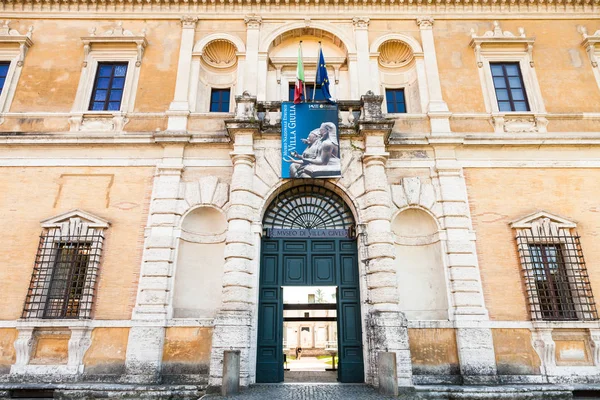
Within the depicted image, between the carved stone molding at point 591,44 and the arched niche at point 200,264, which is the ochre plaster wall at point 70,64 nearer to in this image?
the arched niche at point 200,264

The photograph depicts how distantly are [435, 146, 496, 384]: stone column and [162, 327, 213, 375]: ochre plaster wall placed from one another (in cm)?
652

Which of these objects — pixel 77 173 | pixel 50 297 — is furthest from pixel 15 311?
pixel 77 173

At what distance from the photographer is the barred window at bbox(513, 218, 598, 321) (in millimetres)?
10391

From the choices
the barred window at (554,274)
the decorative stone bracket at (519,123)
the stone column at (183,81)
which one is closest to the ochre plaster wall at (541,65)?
the decorative stone bracket at (519,123)

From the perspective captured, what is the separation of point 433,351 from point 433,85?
26.9ft

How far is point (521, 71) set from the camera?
13.3 meters

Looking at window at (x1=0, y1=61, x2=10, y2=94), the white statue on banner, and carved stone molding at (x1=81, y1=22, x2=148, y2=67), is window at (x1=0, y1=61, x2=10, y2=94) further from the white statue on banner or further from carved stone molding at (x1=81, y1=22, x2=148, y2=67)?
the white statue on banner

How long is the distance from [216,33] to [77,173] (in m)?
6.55

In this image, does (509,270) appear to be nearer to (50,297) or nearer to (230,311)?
(230,311)

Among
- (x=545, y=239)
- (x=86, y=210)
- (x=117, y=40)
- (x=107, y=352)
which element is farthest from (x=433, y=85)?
(x=107, y=352)

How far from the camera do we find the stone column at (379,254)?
9.19 m

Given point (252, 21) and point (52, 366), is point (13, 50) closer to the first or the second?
point (252, 21)

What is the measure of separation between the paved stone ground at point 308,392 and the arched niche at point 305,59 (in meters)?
8.84

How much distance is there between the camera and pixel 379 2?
45.6 ft
